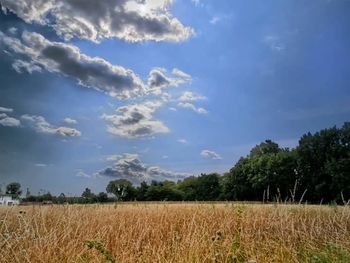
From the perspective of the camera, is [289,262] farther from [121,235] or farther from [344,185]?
[344,185]

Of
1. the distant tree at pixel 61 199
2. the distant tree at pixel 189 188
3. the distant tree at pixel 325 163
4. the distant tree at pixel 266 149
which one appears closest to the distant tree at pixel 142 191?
the distant tree at pixel 189 188

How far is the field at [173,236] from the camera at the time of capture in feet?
22.1

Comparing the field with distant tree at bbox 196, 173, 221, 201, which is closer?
the field

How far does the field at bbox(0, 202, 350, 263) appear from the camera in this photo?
6.74 m

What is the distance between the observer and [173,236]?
8.10 meters

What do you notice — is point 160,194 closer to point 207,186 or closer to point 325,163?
point 207,186

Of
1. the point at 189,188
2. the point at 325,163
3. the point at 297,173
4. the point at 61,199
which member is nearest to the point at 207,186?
the point at 189,188

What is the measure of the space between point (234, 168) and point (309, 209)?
69.0 metres

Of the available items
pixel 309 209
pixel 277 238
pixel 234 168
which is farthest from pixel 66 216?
pixel 234 168

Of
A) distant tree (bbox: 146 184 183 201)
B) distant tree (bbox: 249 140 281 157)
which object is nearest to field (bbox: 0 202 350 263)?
distant tree (bbox: 146 184 183 201)

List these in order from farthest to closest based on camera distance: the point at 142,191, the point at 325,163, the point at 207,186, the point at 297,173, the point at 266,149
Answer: the point at 207,186 < the point at 266,149 < the point at 142,191 < the point at 297,173 < the point at 325,163

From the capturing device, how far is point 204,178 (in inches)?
3875

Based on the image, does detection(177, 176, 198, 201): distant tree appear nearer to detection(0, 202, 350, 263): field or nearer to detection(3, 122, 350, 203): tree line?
detection(3, 122, 350, 203): tree line

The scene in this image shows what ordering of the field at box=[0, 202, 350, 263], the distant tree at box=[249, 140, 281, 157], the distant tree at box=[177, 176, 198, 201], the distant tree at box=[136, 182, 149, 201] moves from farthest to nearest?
the distant tree at box=[177, 176, 198, 201] → the distant tree at box=[249, 140, 281, 157] → the distant tree at box=[136, 182, 149, 201] → the field at box=[0, 202, 350, 263]
